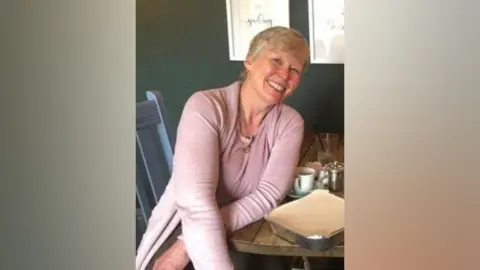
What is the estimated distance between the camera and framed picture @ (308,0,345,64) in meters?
0.73

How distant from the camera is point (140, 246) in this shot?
71 centimetres

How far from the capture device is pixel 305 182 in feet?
2.67

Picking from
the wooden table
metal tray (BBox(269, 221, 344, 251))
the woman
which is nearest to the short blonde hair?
the woman

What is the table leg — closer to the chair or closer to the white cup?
the white cup

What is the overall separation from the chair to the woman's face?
0.48 ft

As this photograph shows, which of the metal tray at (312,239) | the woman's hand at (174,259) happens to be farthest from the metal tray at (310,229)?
the woman's hand at (174,259)

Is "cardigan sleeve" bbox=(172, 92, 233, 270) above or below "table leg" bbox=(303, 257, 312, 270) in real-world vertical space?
above

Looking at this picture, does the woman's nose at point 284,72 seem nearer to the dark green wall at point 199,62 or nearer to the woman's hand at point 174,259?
the dark green wall at point 199,62

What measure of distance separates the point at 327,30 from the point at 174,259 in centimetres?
37
